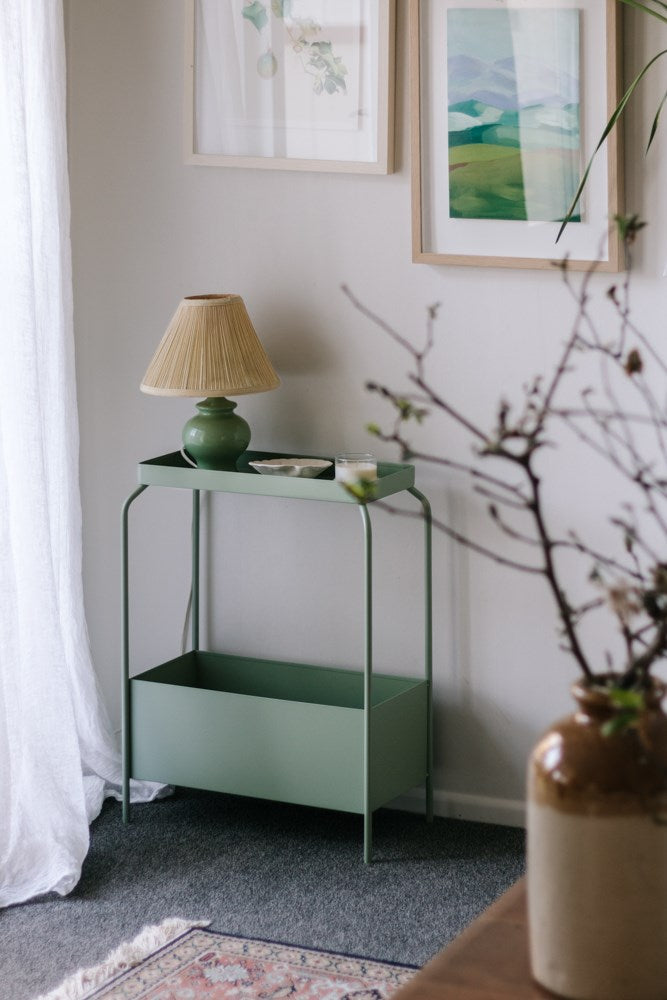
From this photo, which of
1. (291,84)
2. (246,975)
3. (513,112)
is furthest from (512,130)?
(246,975)

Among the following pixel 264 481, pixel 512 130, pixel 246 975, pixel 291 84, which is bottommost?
pixel 246 975

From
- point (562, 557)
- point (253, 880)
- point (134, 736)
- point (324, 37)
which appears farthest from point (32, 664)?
point (324, 37)

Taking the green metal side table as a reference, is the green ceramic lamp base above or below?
above

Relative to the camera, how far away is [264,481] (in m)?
2.77

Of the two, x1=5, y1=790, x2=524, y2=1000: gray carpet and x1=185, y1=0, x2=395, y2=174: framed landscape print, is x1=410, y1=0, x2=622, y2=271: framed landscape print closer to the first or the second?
x1=185, y1=0, x2=395, y2=174: framed landscape print

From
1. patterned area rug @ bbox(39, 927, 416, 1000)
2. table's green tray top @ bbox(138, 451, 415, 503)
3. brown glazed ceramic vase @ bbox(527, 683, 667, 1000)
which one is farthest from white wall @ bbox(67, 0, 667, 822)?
brown glazed ceramic vase @ bbox(527, 683, 667, 1000)

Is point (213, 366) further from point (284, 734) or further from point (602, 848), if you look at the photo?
point (602, 848)

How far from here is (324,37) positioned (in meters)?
2.85

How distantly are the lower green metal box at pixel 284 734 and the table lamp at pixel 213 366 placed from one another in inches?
21.3

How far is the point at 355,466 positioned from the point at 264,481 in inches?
7.8

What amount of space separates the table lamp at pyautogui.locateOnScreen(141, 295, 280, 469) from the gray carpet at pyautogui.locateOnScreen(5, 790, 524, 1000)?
0.82m

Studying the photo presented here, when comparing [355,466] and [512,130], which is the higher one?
[512,130]

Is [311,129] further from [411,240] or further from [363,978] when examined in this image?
[363,978]

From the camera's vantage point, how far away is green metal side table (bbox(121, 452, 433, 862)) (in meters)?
2.74
